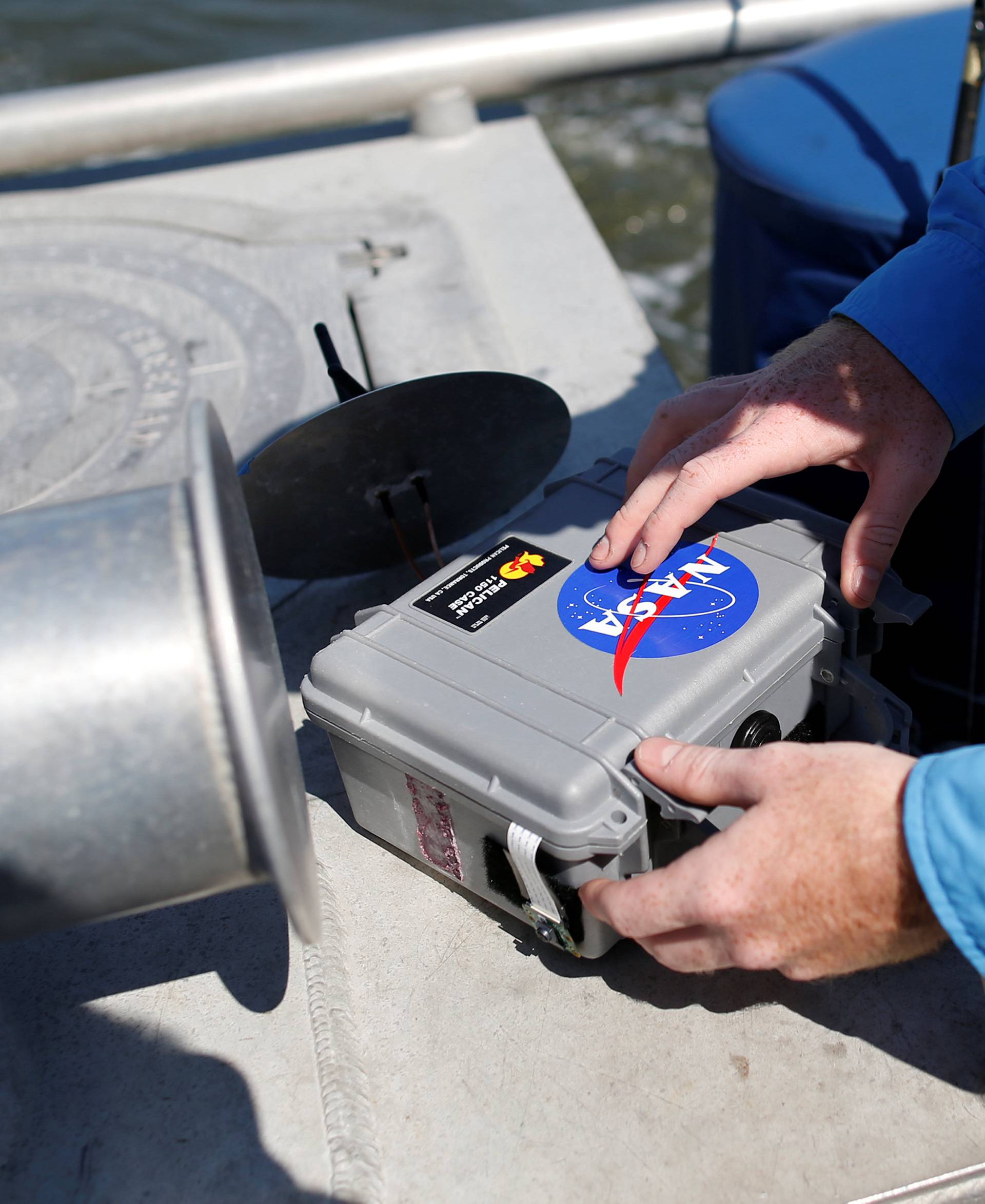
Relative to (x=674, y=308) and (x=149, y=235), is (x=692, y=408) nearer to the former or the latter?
(x=149, y=235)

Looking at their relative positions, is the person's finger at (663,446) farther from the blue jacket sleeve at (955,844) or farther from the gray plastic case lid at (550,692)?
the blue jacket sleeve at (955,844)

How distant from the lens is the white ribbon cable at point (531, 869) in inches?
45.7

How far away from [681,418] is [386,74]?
212 cm

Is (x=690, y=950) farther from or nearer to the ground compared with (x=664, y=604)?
nearer to the ground

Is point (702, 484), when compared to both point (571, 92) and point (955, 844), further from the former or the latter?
point (571, 92)

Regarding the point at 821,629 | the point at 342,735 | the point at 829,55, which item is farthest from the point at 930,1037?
the point at 829,55

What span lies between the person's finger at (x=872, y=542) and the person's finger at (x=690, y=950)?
0.46 meters

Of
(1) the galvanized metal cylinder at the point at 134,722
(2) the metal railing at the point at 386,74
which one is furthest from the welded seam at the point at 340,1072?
(2) the metal railing at the point at 386,74

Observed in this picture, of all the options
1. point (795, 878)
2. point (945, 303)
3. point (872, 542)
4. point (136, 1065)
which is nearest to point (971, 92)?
point (945, 303)

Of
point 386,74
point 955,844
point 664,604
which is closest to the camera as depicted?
point 955,844

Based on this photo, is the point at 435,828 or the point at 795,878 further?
the point at 435,828

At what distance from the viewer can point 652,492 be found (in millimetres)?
1430

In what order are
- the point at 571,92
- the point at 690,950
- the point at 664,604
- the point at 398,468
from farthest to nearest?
the point at 571,92, the point at 398,468, the point at 664,604, the point at 690,950

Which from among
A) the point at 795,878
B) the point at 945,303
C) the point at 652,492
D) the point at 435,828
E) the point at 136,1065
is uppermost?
the point at 945,303
